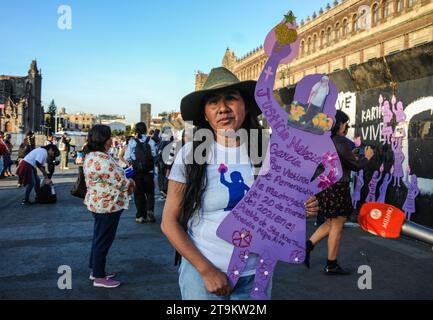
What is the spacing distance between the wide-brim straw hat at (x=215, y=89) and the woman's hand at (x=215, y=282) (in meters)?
0.85

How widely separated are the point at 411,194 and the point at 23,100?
84627 mm

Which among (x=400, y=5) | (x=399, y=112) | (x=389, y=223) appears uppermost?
(x=400, y=5)

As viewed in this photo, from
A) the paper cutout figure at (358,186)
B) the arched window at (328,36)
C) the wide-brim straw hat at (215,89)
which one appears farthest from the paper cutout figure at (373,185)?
the arched window at (328,36)

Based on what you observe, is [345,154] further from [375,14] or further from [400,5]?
[375,14]

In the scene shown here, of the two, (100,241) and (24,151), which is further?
(24,151)

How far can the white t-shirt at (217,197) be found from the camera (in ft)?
6.28

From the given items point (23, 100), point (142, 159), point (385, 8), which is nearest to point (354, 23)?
point (385, 8)

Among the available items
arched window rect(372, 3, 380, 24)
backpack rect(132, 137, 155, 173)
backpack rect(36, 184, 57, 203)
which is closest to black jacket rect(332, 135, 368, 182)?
backpack rect(132, 137, 155, 173)

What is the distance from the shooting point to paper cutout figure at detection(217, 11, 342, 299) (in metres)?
1.88

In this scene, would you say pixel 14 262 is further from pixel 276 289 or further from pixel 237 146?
pixel 237 146

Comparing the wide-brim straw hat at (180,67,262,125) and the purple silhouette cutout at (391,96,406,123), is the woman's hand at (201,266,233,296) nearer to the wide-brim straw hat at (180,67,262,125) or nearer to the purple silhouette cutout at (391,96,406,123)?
the wide-brim straw hat at (180,67,262,125)

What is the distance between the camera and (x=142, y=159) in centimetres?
779
